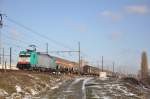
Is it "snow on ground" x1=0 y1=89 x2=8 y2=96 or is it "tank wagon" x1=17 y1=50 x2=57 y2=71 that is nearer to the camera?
"snow on ground" x1=0 y1=89 x2=8 y2=96

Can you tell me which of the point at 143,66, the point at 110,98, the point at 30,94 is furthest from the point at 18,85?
Answer: the point at 143,66

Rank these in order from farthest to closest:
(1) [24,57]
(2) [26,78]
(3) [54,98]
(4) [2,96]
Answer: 1. (1) [24,57]
2. (2) [26,78]
3. (3) [54,98]
4. (4) [2,96]

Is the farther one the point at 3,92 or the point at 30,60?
the point at 30,60

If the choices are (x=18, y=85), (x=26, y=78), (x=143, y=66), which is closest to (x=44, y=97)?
(x=18, y=85)

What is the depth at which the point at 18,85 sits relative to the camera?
3584cm

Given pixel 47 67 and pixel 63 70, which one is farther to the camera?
pixel 63 70

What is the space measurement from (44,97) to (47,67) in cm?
4473

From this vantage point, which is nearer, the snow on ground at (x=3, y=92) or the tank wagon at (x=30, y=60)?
the snow on ground at (x=3, y=92)

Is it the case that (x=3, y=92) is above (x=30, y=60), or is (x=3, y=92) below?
below

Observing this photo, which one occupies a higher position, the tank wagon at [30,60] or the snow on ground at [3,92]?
the tank wagon at [30,60]

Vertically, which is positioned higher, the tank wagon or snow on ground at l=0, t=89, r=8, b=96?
the tank wagon

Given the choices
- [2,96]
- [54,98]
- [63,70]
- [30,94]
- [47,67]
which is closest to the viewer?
[2,96]

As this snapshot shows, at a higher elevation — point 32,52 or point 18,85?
point 32,52

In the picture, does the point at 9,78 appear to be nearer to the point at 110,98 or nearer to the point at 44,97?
the point at 44,97
